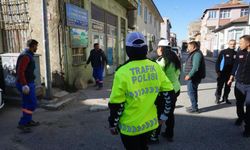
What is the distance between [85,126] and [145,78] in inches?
114

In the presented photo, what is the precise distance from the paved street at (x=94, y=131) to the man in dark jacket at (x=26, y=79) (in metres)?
0.32

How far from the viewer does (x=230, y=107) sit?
5.84 metres

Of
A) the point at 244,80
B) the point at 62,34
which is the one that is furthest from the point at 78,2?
the point at 244,80

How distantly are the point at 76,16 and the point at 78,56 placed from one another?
5.16 ft

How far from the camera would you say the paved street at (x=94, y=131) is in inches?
139

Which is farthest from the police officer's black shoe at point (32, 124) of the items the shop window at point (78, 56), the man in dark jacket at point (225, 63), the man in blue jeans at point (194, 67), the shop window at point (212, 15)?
the shop window at point (212, 15)

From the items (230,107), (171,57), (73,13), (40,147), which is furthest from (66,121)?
(230,107)

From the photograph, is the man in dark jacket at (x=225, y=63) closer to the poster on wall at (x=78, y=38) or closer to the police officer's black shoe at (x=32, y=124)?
the poster on wall at (x=78, y=38)

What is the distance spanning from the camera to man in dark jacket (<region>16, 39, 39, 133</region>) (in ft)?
12.4

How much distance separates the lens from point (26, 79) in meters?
3.92

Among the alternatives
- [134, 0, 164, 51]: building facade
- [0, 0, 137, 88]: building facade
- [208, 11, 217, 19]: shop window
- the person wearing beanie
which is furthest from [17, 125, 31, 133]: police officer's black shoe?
[208, 11, 217, 19]: shop window

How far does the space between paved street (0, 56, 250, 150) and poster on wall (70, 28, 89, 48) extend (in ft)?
8.58

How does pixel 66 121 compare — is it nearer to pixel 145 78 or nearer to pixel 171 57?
pixel 171 57

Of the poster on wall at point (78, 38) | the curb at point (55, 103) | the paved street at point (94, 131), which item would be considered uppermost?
the poster on wall at point (78, 38)
